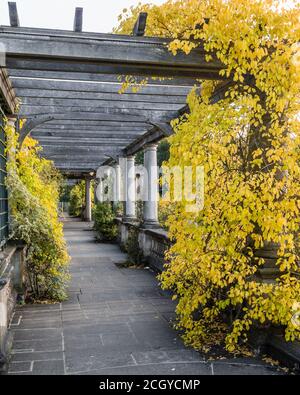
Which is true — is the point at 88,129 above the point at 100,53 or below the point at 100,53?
above

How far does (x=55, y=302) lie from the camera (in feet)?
22.4

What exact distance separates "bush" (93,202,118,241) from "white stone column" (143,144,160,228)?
4930 millimetres

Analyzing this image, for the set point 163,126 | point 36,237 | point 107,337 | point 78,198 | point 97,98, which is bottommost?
point 107,337

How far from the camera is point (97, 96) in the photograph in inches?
305

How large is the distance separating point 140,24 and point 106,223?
1207 centimetres

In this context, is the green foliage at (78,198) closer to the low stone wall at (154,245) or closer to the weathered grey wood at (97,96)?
the low stone wall at (154,245)

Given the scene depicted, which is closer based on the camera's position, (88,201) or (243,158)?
(243,158)

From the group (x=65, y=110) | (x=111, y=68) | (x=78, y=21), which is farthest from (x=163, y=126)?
(x=78, y=21)

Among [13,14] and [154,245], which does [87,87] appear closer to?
[13,14]

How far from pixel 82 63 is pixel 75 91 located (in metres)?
2.85

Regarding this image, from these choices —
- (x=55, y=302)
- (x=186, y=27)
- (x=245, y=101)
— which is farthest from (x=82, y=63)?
(x=55, y=302)

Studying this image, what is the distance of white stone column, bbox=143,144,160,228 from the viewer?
1117 cm

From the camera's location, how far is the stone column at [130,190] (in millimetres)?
13894

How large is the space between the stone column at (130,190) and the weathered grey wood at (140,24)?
9.31 metres
